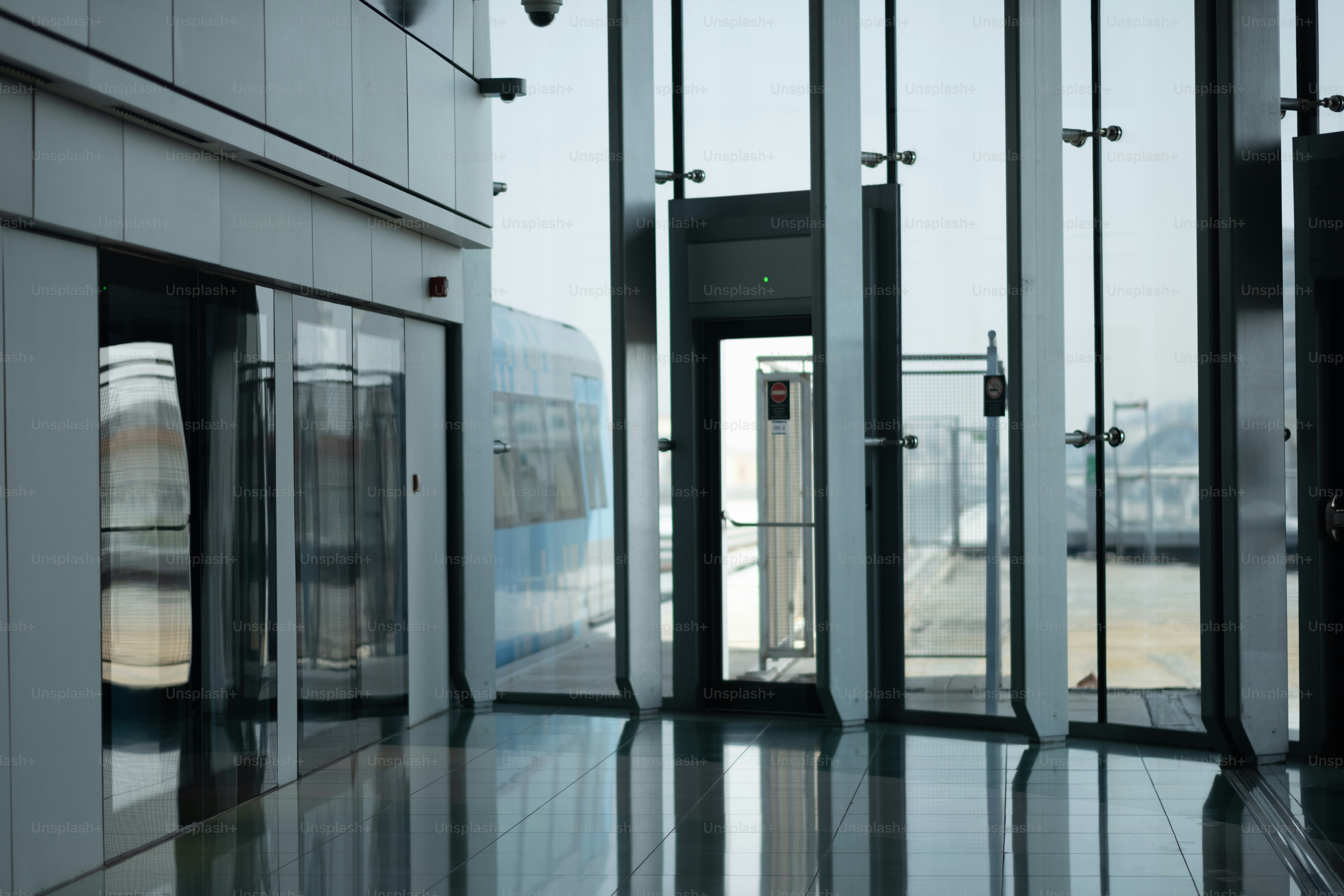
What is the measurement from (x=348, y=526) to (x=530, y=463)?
180 cm

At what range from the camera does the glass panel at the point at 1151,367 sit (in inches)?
237

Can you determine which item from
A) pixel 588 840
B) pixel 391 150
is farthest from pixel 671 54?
pixel 588 840

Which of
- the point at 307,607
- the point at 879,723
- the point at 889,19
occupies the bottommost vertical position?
the point at 879,723

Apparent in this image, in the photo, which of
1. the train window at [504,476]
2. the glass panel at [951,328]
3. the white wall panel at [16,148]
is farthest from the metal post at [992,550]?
the white wall panel at [16,148]

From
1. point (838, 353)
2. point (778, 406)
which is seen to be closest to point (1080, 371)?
point (838, 353)

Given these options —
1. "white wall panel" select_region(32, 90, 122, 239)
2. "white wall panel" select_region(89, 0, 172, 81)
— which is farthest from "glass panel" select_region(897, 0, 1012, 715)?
"white wall panel" select_region(32, 90, 122, 239)

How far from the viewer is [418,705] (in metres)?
6.83

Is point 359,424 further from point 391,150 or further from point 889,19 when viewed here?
point 889,19

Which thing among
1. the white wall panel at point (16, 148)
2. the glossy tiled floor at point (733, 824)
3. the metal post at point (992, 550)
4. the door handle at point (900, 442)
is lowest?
the glossy tiled floor at point (733, 824)

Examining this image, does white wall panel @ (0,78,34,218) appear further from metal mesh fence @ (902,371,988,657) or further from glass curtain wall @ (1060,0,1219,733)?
glass curtain wall @ (1060,0,1219,733)

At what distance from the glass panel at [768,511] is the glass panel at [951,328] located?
0.65 meters

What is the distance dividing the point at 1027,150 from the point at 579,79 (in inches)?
112

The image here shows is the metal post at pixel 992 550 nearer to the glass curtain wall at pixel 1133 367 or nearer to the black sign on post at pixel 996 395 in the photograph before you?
the black sign on post at pixel 996 395

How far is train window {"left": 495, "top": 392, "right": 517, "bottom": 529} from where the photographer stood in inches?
298
